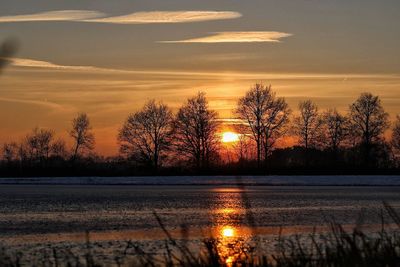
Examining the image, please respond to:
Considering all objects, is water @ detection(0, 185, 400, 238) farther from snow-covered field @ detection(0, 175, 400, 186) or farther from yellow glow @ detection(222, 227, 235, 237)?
snow-covered field @ detection(0, 175, 400, 186)

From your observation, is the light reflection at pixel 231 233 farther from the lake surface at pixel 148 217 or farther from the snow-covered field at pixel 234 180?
the snow-covered field at pixel 234 180

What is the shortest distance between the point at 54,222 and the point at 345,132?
79.8 metres

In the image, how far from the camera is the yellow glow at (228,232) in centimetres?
1603

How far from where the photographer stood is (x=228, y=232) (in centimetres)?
1677

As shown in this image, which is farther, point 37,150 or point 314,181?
point 37,150

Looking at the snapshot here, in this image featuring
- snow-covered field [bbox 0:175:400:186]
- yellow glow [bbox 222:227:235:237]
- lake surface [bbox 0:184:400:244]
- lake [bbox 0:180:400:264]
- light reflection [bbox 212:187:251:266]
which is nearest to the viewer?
light reflection [bbox 212:187:251:266]

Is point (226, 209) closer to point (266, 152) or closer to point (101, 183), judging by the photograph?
point (101, 183)

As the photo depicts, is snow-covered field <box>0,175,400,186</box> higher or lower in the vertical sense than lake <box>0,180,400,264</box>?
higher

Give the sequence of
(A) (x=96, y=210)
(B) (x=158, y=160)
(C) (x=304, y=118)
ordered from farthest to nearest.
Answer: (C) (x=304, y=118) → (B) (x=158, y=160) → (A) (x=96, y=210)

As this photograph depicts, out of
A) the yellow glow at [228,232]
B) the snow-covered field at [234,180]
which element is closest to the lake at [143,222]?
the yellow glow at [228,232]

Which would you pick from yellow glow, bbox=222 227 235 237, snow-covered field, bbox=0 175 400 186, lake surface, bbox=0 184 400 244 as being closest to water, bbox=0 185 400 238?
lake surface, bbox=0 184 400 244

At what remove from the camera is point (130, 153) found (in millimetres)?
93812

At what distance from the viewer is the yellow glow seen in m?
16.0

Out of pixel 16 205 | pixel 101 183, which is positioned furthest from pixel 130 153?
pixel 16 205
